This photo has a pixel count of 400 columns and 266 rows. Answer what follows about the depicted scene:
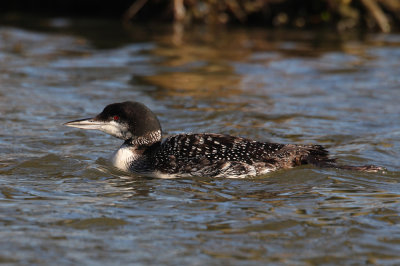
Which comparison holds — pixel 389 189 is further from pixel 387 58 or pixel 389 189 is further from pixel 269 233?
pixel 387 58

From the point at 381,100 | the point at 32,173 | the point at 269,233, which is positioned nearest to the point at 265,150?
the point at 269,233

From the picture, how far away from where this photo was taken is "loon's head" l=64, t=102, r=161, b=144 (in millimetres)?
7129

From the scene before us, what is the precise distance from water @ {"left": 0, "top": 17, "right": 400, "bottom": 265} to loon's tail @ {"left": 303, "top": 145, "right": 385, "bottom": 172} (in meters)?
0.08


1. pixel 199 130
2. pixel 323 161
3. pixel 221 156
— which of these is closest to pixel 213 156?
pixel 221 156

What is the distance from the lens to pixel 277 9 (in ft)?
56.7

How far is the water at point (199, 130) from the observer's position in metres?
5.10

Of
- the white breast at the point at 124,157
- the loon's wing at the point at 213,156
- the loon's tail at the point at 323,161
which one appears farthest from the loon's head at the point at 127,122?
the loon's tail at the point at 323,161

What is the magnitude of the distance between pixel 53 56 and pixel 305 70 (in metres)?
4.69

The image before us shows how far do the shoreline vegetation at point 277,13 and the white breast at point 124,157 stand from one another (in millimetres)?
10208

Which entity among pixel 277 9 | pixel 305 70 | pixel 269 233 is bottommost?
pixel 269 233

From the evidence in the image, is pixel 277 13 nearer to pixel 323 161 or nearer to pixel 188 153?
pixel 323 161

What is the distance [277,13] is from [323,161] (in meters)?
10.8

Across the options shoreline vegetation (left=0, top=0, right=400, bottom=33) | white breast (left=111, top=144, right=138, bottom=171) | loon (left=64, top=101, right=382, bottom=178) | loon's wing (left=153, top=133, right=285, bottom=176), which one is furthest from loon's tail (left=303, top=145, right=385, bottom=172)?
shoreline vegetation (left=0, top=0, right=400, bottom=33)

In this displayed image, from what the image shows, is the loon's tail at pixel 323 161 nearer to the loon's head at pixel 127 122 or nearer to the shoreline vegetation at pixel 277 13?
the loon's head at pixel 127 122
